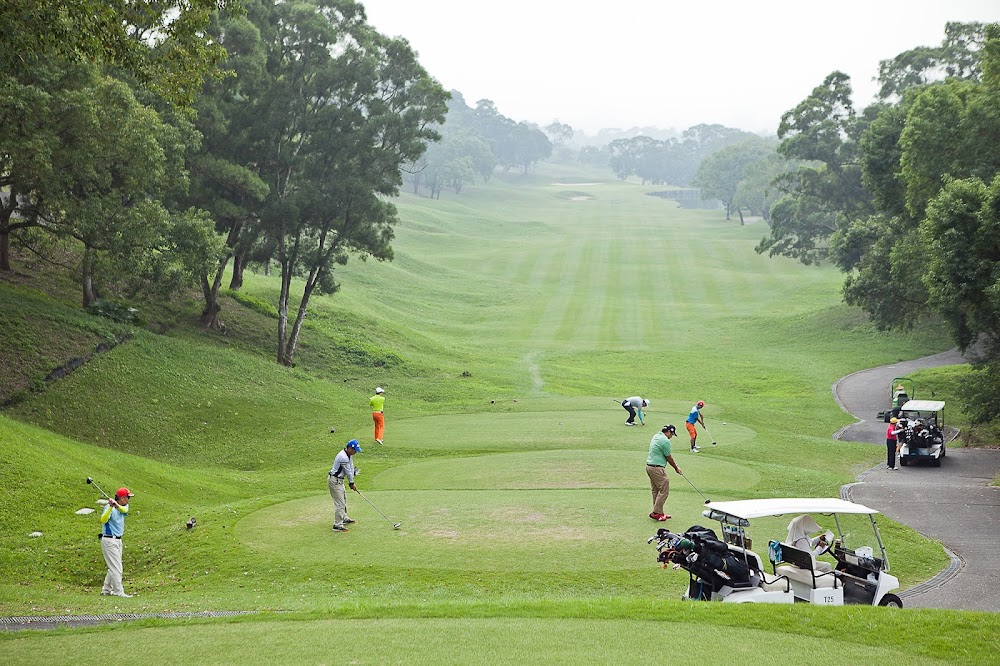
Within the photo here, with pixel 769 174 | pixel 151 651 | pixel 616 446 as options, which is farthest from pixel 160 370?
pixel 769 174

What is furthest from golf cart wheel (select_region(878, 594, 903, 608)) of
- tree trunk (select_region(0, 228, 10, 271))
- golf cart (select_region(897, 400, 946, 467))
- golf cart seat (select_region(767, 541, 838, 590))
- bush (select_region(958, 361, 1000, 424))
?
tree trunk (select_region(0, 228, 10, 271))

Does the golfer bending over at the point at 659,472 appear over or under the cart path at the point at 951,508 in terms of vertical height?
over

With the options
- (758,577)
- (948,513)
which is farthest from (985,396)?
(758,577)

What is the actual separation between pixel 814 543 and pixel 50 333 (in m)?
27.8

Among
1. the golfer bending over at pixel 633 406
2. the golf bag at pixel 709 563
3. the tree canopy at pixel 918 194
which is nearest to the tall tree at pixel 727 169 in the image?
the tree canopy at pixel 918 194

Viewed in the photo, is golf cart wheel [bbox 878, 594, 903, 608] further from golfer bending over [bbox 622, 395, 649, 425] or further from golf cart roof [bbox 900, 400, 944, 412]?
golf cart roof [bbox 900, 400, 944, 412]

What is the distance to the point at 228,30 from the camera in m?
36.6

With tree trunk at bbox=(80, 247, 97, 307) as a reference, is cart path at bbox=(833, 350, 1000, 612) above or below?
below

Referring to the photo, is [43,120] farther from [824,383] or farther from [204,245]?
[824,383]

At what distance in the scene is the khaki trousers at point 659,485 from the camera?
18172 millimetres

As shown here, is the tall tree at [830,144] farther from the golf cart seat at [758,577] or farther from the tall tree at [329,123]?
the golf cart seat at [758,577]

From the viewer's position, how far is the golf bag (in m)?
13.5

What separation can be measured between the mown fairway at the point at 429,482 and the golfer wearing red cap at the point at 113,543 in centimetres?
46

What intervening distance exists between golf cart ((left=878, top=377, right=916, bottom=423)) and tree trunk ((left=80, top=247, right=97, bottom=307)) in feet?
97.7
